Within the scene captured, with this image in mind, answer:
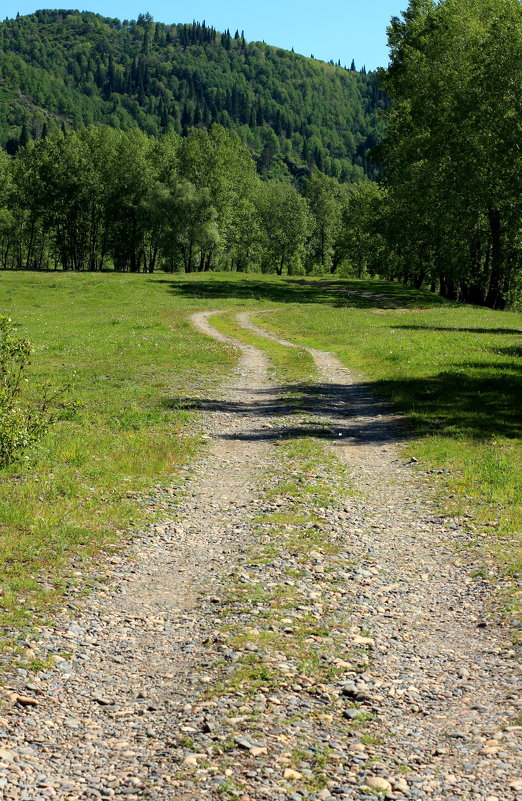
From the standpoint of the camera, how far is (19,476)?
14430mm

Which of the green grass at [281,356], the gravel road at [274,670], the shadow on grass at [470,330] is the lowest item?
the gravel road at [274,670]

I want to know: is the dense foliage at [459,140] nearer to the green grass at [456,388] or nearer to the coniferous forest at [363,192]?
the coniferous forest at [363,192]

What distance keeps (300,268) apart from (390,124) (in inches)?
3415

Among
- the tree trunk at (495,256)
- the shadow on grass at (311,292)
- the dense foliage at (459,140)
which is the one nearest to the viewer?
the dense foliage at (459,140)

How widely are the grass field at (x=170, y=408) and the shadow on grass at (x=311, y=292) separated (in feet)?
25.3

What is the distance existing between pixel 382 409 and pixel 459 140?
131 ft

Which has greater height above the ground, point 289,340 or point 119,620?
point 289,340

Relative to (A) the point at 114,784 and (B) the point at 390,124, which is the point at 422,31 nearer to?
(B) the point at 390,124

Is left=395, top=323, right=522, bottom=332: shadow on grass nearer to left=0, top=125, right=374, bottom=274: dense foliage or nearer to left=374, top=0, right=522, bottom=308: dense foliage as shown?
left=374, top=0, right=522, bottom=308: dense foliage

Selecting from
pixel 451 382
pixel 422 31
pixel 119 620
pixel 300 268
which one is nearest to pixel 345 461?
pixel 119 620

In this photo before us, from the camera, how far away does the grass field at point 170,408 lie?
1177 centimetres

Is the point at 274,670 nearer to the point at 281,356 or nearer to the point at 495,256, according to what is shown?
the point at 281,356

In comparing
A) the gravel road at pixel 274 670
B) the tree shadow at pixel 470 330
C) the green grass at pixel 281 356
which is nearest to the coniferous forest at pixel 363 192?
the tree shadow at pixel 470 330

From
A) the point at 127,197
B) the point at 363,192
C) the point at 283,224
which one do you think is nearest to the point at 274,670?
the point at 127,197
